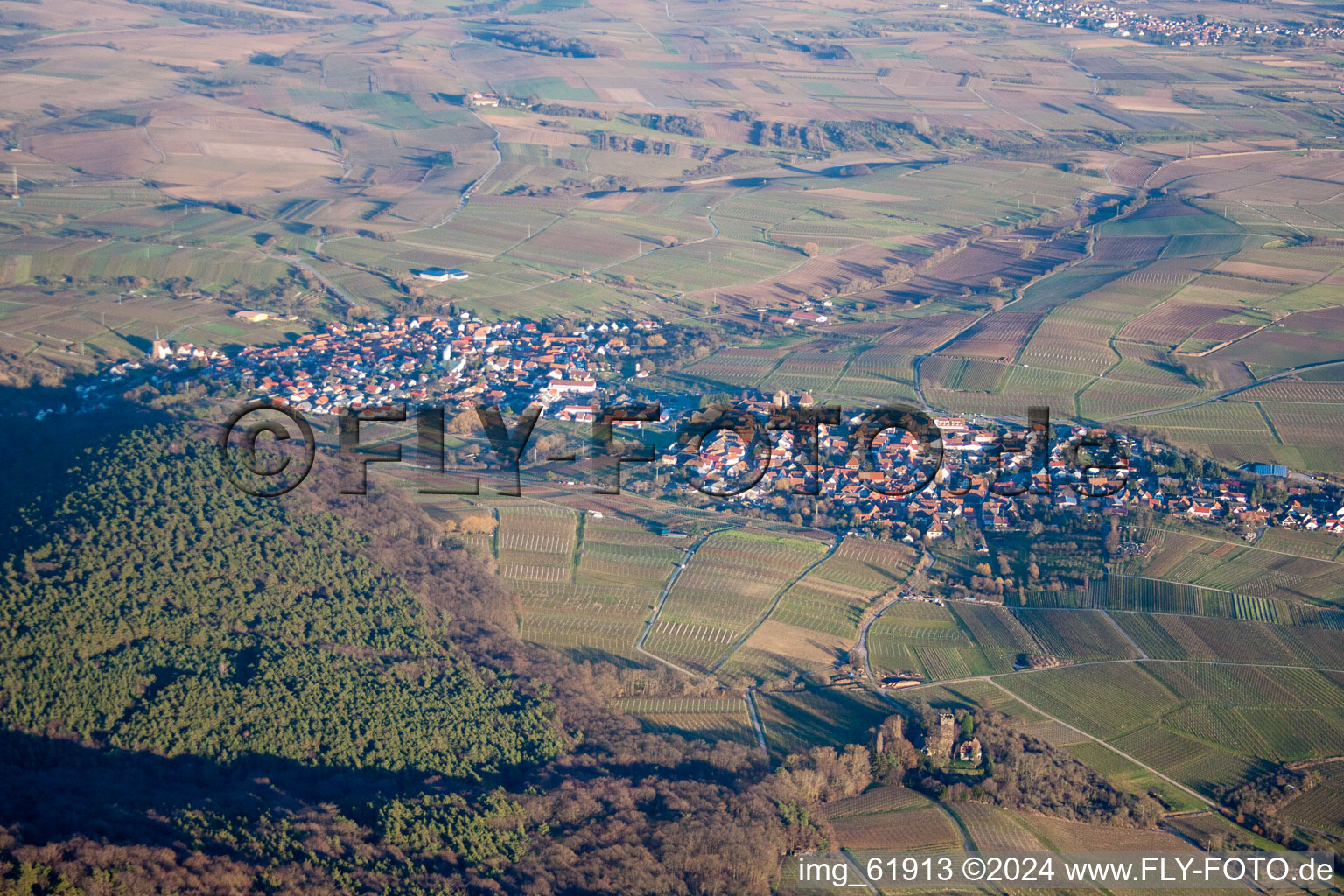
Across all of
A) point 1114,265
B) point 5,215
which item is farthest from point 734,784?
point 5,215

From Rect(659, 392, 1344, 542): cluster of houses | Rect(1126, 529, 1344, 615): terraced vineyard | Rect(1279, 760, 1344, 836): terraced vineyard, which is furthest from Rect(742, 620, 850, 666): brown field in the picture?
Rect(1279, 760, 1344, 836): terraced vineyard

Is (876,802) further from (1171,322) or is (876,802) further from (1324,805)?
(1171,322)

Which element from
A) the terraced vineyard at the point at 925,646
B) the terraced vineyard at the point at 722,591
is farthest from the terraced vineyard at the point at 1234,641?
the terraced vineyard at the point at 722,591

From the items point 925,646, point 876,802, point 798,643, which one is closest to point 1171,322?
point 925,646

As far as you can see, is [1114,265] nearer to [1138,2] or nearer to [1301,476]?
[1301,476]

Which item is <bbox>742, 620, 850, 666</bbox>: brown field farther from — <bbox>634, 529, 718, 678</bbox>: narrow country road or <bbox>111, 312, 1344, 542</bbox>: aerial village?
<bbox>111, 312, 1344, 542</bbox>: aerial village

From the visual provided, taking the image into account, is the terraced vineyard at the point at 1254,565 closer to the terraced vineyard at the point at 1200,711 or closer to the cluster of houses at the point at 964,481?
the cluster of houses at the point at 964,481
